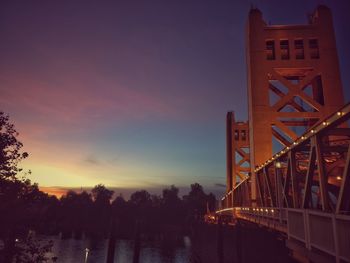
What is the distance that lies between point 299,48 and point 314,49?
1.52 m

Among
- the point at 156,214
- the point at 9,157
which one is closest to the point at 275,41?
the point at 9,157

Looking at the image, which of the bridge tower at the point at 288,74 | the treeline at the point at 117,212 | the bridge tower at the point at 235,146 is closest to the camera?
the bridge tower at the point at 288,74

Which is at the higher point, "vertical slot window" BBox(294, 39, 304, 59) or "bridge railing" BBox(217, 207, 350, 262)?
"vertical slot window" BBox(294, 39, 304, 59)

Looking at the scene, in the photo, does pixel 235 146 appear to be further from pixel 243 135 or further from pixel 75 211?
pixel 75 211

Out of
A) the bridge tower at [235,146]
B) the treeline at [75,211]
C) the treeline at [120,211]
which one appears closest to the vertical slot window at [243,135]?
the bridge tower at [235,146]

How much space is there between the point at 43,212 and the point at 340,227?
47.2 feet

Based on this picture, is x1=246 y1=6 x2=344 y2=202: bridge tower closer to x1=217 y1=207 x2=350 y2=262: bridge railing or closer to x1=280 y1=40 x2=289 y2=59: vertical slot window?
x1=280 y1=40 x2=289 y2=59: vertical slot window

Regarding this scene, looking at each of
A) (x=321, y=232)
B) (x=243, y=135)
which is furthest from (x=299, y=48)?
(x=243, y=135)

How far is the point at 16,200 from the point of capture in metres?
16.1

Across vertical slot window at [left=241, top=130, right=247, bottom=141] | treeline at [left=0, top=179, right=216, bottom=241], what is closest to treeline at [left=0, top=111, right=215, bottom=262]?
treeline at [left=0, top=179, right=216, bottom=241]

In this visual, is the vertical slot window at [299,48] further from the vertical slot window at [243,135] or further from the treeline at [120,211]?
the treeline at [120,211]

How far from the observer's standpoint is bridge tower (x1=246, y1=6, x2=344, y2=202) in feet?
105

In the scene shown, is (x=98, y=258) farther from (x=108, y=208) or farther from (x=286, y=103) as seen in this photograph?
(x=108, y=208)

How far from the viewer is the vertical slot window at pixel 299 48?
113ft
